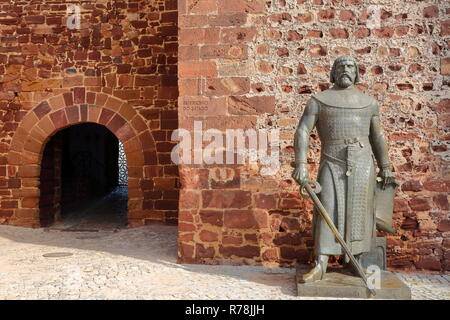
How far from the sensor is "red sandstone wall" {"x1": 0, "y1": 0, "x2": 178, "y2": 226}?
23.3ft

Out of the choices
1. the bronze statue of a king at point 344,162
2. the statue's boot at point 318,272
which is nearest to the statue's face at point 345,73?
the bronze statue of a king at point 344,162

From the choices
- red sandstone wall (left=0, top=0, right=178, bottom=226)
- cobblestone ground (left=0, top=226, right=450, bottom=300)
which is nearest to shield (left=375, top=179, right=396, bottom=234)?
cobblestone ground (left=0, top=226, right=450, bottom=300)

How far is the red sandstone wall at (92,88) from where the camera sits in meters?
7.10

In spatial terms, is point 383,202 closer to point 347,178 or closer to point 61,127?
point 347,178

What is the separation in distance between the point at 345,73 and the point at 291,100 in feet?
3.52

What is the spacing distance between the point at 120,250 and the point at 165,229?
4.93ft

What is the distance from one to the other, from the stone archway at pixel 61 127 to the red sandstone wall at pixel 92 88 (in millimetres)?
17

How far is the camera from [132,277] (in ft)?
12.7

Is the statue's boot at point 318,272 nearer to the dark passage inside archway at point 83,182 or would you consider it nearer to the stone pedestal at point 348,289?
the stone pedestal at point 348,289

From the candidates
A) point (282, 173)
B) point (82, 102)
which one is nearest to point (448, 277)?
point (282, 173)

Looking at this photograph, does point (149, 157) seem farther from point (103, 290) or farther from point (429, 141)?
point (429, 141)

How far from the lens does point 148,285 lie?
3.63 m

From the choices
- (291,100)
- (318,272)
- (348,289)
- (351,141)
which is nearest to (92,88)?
(291,100)

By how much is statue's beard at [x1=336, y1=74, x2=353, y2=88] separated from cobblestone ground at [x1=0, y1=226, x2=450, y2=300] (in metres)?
1.73
